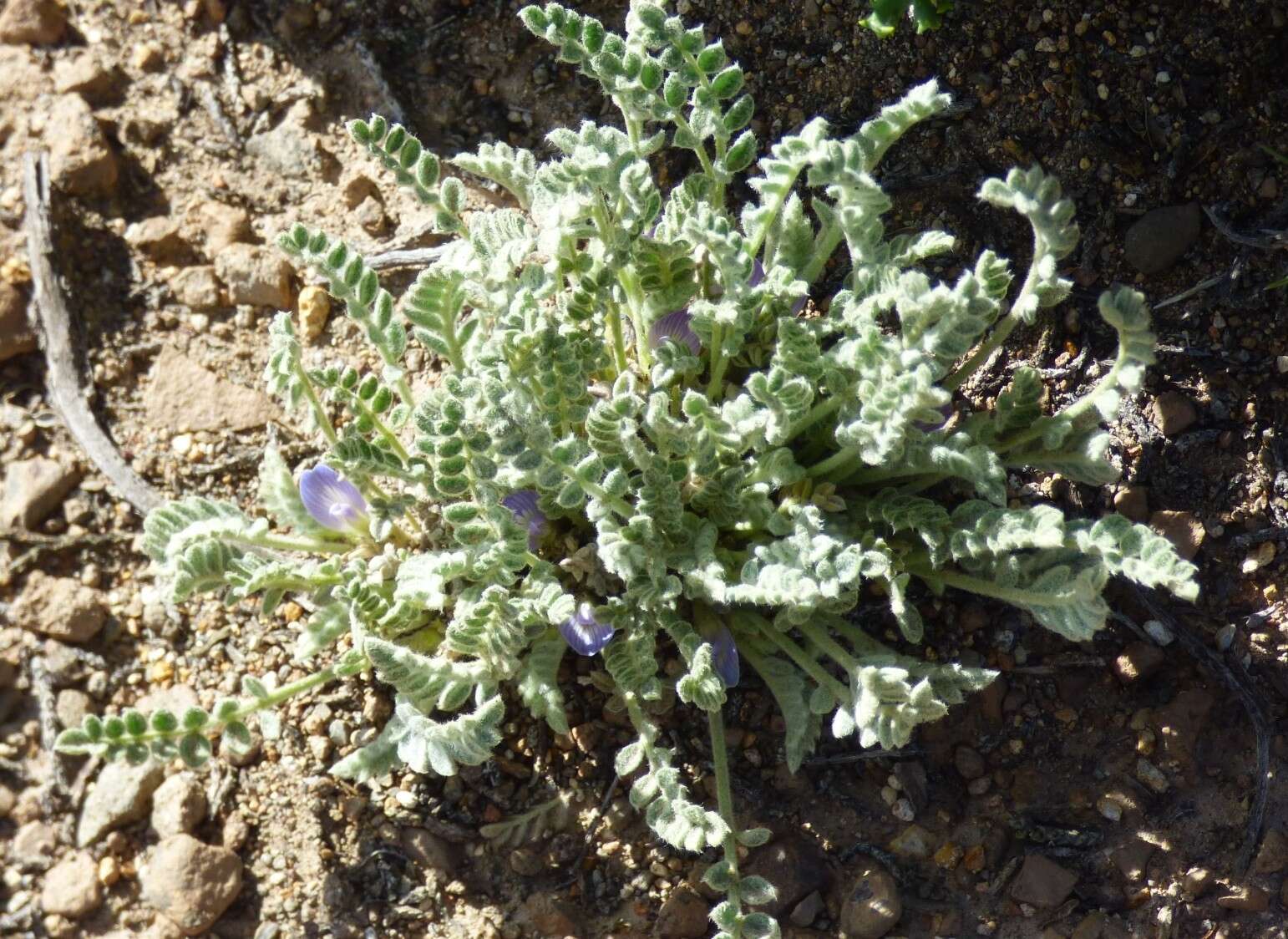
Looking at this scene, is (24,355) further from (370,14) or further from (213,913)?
(213,913)

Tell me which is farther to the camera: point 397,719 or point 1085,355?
point 1085,355

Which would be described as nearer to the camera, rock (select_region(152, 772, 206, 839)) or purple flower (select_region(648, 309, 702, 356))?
purple flower (select_region(648, 309, 702, 356))

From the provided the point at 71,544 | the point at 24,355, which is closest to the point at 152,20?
the point at 24,355

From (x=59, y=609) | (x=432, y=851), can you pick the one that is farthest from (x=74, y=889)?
(x=432, y=851)

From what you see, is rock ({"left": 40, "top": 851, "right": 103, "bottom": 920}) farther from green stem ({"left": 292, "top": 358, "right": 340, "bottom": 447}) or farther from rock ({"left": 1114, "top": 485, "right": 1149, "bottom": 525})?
rock ({"left": 1114, "top": 485, "right": 1149, "bottom": 525})

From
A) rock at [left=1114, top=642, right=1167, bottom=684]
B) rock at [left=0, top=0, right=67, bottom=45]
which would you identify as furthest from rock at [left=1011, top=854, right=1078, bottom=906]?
rock at [left=0, top=0, right=67, bottom=45]
